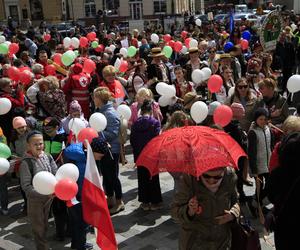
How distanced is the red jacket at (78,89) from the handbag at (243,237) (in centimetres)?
550

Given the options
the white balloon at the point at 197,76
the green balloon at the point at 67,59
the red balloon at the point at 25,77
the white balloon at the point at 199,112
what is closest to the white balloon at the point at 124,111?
the white balloon at the point at 199,112

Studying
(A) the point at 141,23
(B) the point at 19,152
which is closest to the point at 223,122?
(B) the point at 19,152

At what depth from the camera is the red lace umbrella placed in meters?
3.52

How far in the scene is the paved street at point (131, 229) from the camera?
18.5 feet

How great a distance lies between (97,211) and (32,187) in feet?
2.97

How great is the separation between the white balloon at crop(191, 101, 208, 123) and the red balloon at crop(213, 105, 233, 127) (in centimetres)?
24

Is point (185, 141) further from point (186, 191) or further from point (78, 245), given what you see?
point (78, 245)

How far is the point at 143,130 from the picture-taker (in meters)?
6.28

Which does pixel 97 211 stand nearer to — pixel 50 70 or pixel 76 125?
pixel 76 125

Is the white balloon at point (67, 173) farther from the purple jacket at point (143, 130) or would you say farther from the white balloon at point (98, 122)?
the purple jacket at point (143, 130)

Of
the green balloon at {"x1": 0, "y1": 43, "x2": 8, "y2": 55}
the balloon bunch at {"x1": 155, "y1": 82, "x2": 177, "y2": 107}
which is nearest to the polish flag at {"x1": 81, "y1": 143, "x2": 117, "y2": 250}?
the balloon bunch at {"x1": 155, "y1": 82, "x2": 177, "y2": 107}

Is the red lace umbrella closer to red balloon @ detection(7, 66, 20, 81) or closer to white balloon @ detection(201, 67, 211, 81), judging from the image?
white balloon @ detection(201, 67, 211, 81)

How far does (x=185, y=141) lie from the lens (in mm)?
3695

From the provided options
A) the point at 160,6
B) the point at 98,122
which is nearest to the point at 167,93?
the point at 98,122
